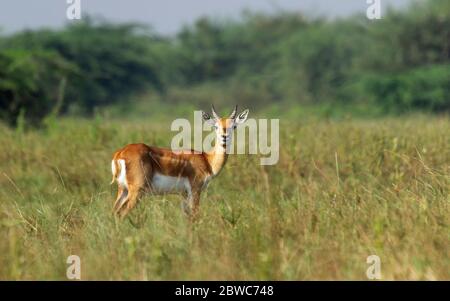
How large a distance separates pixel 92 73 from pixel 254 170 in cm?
1812

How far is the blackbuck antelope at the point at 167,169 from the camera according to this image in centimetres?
683

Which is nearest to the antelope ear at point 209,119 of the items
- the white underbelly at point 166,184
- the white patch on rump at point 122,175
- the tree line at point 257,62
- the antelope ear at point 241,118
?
the antelope ear at point 241,118

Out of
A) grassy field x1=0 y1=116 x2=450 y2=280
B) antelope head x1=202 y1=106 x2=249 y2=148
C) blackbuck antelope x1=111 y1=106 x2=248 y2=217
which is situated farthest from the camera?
antelope head x1=202 y1=106 x2=249 y2=148

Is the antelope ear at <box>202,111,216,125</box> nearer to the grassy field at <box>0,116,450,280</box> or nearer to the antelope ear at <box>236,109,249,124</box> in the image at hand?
the antelope ear at <box>236,109,249,124</box>

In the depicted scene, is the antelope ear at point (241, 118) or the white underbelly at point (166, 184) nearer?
the white underbelly at point (166, 184)

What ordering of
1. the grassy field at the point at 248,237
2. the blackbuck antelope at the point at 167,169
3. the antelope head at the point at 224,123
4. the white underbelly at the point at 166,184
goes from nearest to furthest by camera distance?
the grassy field at the point at 248,237 → the blackbuck antelope at the point at 167,169 → the white underbelly at the point at 166,184 → the antelope head at the point at 224,123

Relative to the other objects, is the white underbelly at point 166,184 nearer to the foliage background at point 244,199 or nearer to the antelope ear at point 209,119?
the foliage background at point 244,199

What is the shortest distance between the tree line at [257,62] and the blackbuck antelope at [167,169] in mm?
9534

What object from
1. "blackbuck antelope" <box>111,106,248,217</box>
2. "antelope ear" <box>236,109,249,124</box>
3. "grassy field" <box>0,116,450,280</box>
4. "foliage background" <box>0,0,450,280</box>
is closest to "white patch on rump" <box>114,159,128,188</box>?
"blackbuck antelope" <box>111,106,248,217</box>

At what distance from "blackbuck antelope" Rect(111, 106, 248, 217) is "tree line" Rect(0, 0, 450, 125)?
9534 millimetres

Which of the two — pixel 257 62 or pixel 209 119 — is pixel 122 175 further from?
pixel 257 62

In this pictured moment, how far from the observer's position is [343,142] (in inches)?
379

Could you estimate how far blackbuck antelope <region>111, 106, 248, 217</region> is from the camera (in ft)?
22.4
